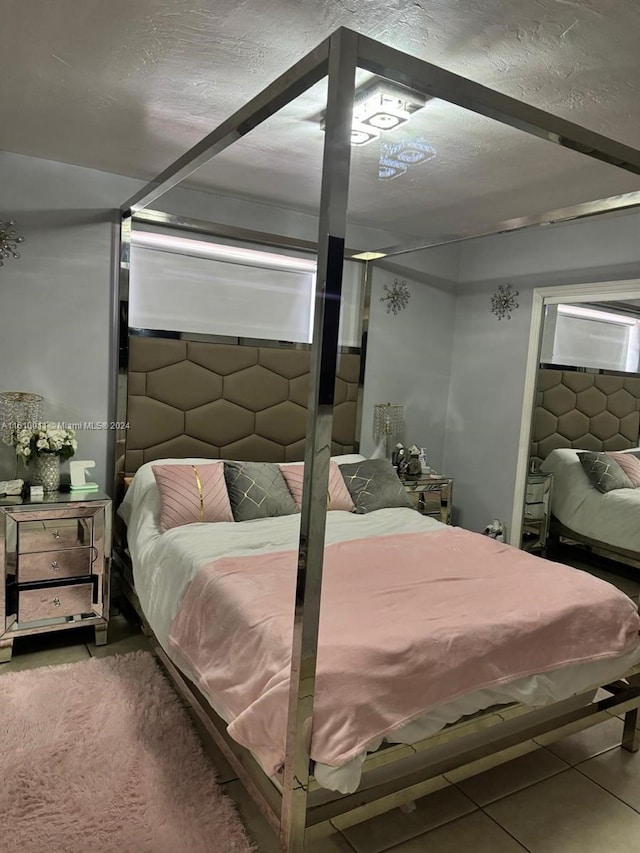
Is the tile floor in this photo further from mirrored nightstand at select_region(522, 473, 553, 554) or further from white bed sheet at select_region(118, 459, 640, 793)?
mirrored nightstand at select_region(522, 473, 553, 554)

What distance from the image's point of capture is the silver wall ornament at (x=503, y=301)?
4.03 metres

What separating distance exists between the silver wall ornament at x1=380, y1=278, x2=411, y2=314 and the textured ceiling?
28.1 inches

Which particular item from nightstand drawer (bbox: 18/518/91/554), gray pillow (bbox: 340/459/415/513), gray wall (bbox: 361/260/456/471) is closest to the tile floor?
nightstand drawer (bbox: 18/518/91/554)

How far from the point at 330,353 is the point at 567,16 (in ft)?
3.71

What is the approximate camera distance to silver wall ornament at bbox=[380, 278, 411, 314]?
12.9 feet

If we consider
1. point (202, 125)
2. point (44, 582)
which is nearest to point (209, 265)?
point (202, 125)

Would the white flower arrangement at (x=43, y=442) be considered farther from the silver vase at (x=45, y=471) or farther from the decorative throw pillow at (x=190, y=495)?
the decorative throw pillow at (x=190, y=495)

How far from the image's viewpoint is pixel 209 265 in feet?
11.8

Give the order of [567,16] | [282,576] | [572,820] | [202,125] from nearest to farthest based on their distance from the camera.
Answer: [567,16]
[572,820]
[282,576]
[202,125]

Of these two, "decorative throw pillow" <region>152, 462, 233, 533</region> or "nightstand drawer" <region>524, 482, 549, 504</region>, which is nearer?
"decorative throw pillow" <region>152, 462, 233, 533</region>

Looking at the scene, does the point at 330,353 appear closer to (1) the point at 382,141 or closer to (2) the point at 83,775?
(1) the point at 382,141

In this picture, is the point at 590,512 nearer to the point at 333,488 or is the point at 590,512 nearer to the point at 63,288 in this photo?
the point at 333,488

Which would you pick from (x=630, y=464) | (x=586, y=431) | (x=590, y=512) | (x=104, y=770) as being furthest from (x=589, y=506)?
(x=104, y=770)

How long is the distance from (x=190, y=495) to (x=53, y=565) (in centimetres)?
72
